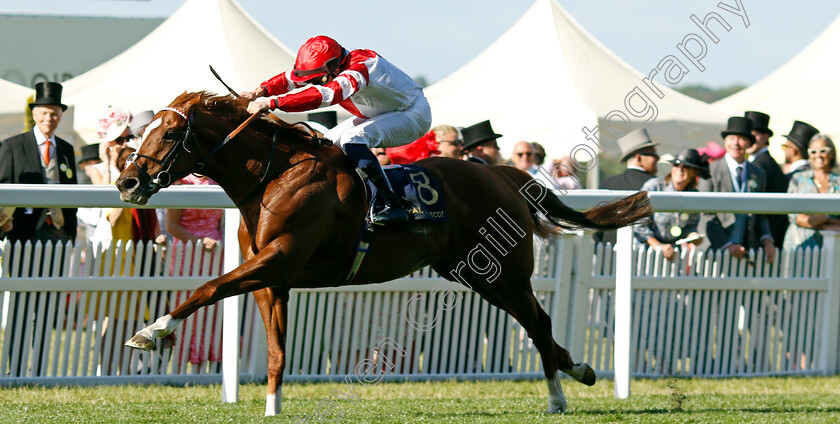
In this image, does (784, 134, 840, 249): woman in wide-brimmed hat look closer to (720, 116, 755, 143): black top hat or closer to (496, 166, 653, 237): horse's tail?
(720, 116, 755, 143): black top hat

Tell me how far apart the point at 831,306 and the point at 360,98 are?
4277 mm

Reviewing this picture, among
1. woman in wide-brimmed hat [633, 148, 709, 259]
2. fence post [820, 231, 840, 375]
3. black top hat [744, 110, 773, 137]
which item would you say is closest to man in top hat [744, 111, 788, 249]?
black top hat [744, 110, 773, 137]

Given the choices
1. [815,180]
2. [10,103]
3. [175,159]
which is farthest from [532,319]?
[10,103]

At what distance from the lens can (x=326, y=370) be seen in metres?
6.66

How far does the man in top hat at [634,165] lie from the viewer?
26.6ft

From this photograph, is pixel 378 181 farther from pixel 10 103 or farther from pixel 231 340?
pixel 10 103

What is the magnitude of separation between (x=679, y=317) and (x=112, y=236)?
3966 mm

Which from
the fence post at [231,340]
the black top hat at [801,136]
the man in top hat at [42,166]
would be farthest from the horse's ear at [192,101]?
the black top hat at [801,136]

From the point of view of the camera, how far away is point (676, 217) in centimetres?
766

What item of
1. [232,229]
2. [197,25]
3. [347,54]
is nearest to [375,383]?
[232,229]

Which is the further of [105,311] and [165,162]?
[105,311]

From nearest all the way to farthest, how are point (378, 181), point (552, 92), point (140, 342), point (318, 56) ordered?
point (140, 342) < point (318, 56) < point (378, 181) < point (552, 92)

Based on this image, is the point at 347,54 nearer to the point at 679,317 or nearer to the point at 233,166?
the point at 233,166

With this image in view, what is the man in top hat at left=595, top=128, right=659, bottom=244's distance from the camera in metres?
8.10
